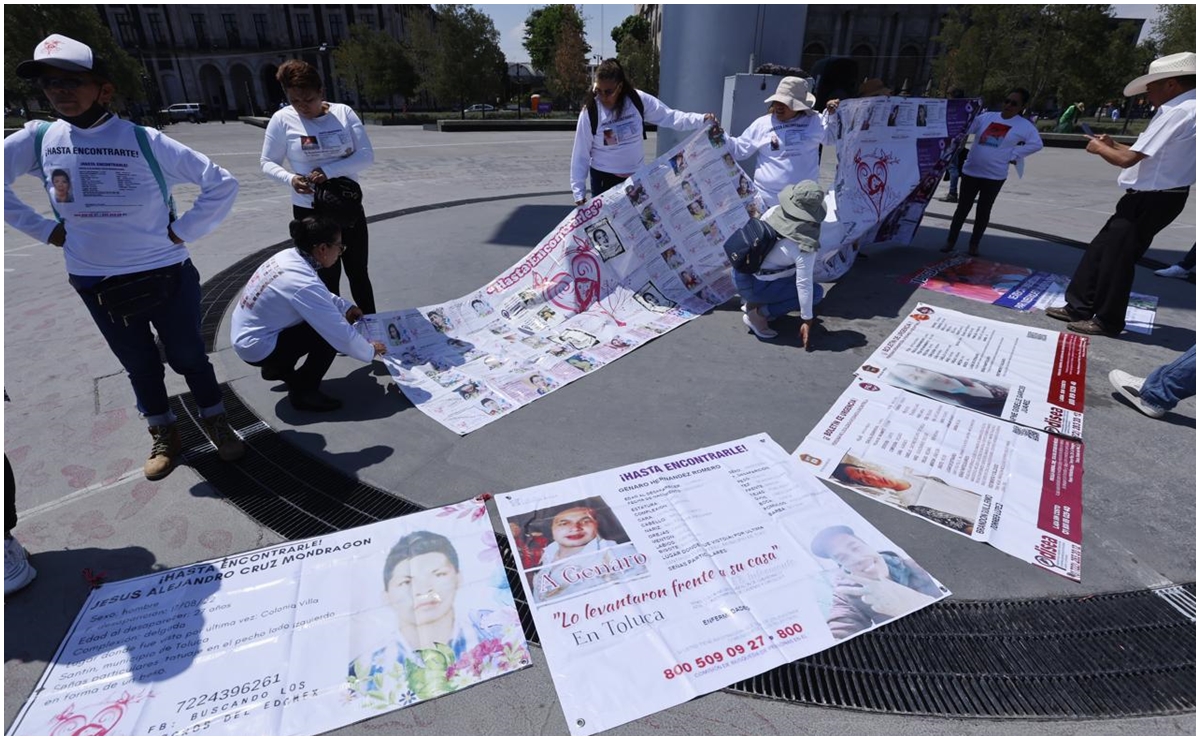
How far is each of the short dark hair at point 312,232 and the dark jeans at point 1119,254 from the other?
15.7ft

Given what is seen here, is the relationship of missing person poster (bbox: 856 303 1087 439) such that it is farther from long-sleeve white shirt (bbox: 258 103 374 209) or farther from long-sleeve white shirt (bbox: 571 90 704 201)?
long-sleeve white shirt (bbox: 258 103 374 209)

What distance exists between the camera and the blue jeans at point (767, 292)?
13.1 feet

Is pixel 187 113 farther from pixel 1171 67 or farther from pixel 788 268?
pixel 1171 67

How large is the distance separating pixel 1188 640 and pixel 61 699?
3.50 metres

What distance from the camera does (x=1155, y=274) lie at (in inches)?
214

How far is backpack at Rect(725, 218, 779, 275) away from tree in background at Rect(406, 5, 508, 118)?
30.0 meters

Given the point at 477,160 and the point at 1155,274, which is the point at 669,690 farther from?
the point at 477,160

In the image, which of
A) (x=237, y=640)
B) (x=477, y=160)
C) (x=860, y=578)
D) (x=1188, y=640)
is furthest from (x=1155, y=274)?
(x=477, y=160)

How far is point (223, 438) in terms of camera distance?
276 cm

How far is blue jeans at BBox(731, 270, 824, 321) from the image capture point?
13.1ft

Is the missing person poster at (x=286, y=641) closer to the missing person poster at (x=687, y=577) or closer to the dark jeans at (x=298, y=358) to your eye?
the missing person poster at (x=687, y=577)

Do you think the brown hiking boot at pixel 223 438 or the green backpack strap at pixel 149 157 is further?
the brown hiking boot at pixel 223 438

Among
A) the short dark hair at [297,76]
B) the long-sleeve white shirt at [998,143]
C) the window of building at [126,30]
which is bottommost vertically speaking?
the long-sleeve white shirt at [998,143]

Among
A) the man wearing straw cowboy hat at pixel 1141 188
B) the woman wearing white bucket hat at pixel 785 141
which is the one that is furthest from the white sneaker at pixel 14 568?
the man wearing straw cowboy hat at pixel 1141 188
